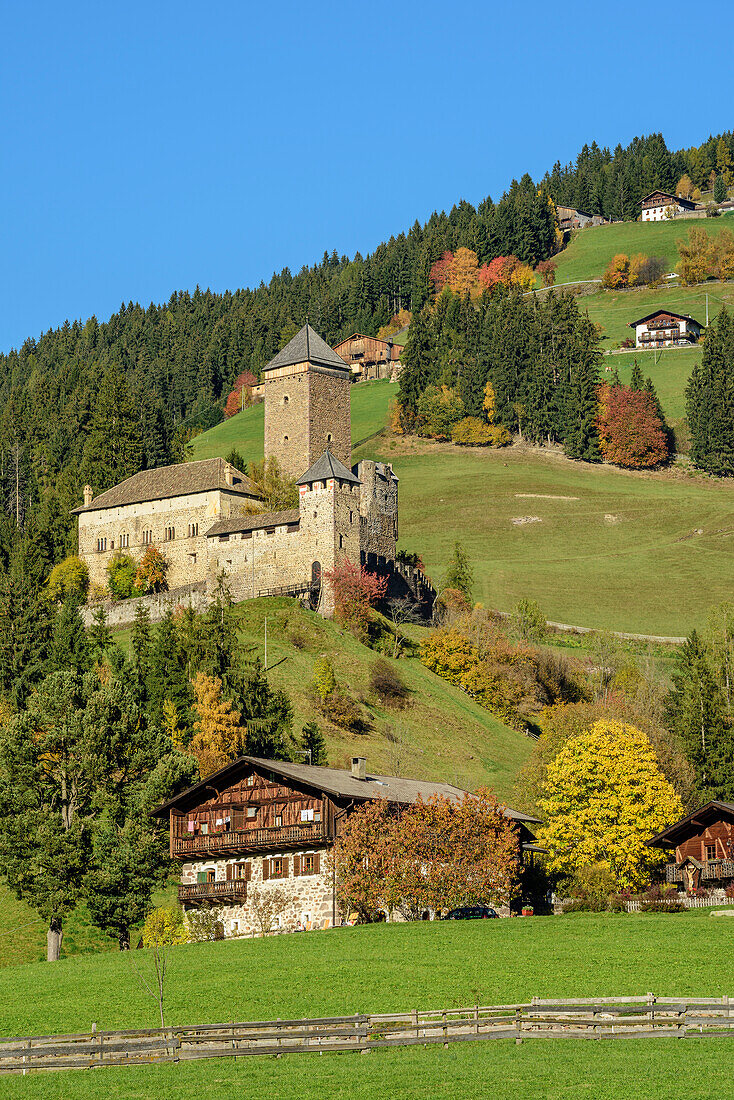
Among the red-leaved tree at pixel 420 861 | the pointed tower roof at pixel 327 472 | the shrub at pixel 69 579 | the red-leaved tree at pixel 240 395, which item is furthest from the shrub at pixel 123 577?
the red-leaved tree at pixel 240 395

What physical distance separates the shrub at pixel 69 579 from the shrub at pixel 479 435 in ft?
198

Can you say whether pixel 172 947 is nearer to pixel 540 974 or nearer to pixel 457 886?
pixel 457 886

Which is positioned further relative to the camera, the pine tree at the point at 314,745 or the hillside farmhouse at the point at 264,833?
the pine tree at the point at 314,745

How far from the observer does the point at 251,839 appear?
4916 centimetres

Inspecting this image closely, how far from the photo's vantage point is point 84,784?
52.5m

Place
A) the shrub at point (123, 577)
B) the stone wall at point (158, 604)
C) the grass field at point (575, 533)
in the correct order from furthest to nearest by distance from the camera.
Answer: the grass field at point (575, 533), the shrub at point (123, 577), the stone wall at point (158, 604)

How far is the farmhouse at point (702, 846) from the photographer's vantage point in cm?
4847

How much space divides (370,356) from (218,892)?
134430 mm

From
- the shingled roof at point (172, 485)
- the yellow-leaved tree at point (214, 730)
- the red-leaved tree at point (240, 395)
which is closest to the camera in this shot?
the yellow-leaved tree at point (214, 730)

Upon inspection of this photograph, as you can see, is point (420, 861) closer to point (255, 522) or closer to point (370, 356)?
point (255, 522)

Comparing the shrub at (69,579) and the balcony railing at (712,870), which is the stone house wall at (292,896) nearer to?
the balcony railing at (712,870)

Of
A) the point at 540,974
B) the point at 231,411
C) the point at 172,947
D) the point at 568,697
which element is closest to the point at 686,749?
the point at 568,697

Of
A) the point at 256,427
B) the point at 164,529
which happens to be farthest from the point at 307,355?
the point at 256,427

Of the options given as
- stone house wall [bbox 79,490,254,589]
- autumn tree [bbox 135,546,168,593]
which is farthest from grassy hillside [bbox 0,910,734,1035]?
stone house wall [bbox 79,490,254,589]
